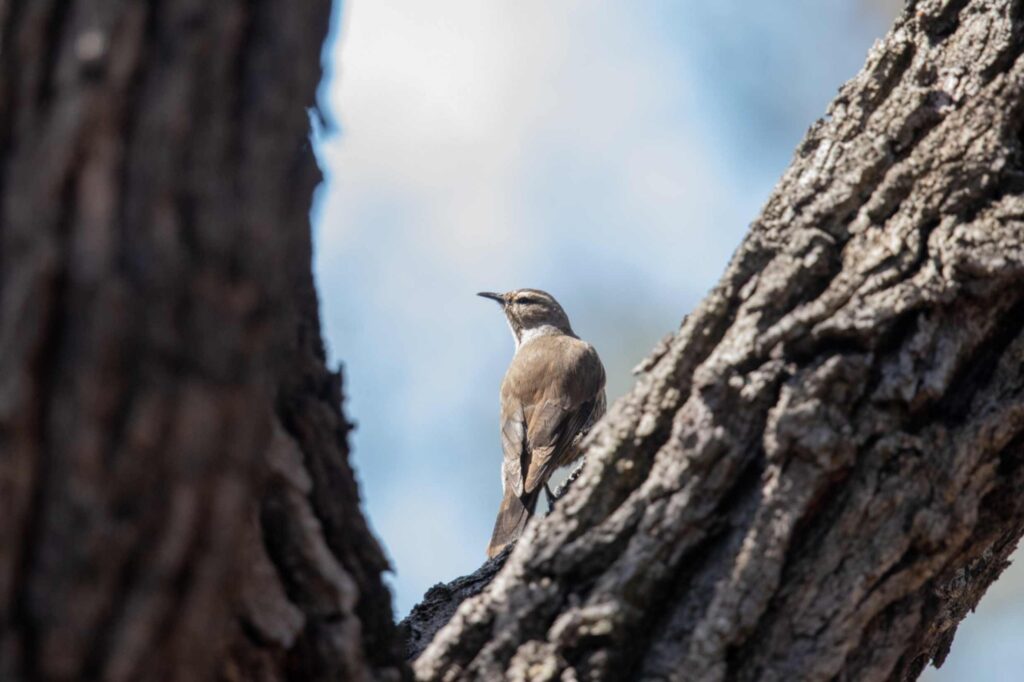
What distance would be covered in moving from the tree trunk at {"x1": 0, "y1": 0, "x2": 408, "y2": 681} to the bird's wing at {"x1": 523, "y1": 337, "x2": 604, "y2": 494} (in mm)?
6071

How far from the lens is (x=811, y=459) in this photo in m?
2.04

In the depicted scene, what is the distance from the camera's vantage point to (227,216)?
1413 mm

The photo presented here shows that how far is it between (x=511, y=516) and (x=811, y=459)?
5.21 meters

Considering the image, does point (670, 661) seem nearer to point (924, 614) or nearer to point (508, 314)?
point (924, 614)

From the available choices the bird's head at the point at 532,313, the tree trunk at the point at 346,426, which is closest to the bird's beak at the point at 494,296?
the bird's head at the point at 532,313

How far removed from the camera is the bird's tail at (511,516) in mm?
6863

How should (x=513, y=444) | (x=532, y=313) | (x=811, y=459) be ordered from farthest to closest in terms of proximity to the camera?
1. (x=532, y=313)
2. (x=513, y=444)
3. (x=811, y=459)

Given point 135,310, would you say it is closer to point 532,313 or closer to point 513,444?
point 513,444

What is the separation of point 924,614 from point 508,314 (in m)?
8.04

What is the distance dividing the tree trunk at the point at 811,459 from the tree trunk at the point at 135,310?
0.72 metres

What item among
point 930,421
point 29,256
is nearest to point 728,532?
point 930,421

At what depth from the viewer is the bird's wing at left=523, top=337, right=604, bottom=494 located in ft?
25.4

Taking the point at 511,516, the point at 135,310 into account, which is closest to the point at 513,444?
the point at 511,516

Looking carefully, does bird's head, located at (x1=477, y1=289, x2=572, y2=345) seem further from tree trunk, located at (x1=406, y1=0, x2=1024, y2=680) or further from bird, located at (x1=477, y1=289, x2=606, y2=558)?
tree trunk, located at (x1=406, y1=0, x2=1024, y2=680)
